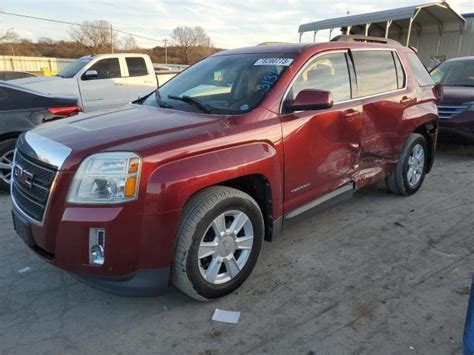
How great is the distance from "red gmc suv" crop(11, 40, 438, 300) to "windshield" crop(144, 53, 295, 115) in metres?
0.01

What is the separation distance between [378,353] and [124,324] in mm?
1643

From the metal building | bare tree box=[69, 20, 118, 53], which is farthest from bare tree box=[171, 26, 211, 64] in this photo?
the metal building

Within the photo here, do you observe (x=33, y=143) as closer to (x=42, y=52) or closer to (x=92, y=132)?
(x=92, y=132)

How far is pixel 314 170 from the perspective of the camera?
142 inches

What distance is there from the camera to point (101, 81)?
10.2m

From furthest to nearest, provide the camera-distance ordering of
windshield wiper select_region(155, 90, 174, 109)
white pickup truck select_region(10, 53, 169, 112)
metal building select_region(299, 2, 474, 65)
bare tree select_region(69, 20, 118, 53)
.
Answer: bare tree select_region(69, 20, 118, 53) → metal building select_region(299, 2, 474, 65) → white pickup truck select_region(10, 53, 169, 112) → windshield wiper select_region(155, 90, 174, 109)

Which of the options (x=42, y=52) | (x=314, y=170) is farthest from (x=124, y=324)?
(x=42, y=52)

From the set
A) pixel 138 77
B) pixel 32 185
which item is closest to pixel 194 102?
pixel 32 185

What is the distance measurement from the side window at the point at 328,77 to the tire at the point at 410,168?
4.80 feet

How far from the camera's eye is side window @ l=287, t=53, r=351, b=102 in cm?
355

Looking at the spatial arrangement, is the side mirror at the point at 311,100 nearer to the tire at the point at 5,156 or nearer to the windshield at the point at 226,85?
the windshield at the point at 226,85

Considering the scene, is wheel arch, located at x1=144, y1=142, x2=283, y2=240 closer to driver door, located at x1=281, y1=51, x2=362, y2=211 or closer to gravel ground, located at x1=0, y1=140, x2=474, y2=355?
driver door, located at x1=281, y1=51, x2=362, y2=211

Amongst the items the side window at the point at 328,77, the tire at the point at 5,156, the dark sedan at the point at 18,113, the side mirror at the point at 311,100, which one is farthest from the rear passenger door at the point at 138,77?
the side mirror at the point at 311,100

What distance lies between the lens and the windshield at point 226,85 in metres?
3.36
